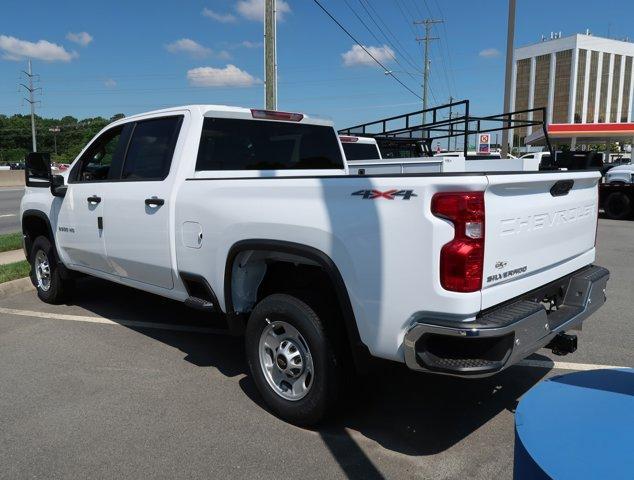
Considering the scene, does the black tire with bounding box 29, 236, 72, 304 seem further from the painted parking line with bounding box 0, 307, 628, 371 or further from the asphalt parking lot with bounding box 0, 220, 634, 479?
the asphalt parking lot with bounding box 0, 220, 634, 479

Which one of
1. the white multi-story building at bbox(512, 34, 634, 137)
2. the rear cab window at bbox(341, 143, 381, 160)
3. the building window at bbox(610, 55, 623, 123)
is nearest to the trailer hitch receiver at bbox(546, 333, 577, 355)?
the rear cab window at bbox(341, 143, 381, 160)

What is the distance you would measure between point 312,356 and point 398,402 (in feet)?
3.20

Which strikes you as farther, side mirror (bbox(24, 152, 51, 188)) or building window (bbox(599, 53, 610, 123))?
building window (bbox(599, 53, 610, 123))

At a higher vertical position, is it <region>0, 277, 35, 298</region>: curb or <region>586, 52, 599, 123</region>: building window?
<region>586, 52, 599, 123</region>: building window

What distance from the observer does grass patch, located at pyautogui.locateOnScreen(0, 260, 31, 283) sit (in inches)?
284

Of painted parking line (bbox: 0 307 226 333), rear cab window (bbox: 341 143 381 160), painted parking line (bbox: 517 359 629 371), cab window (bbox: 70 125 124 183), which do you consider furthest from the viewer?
rear cab window (bbox: 341 143 381 160)

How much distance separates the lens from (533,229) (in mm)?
3105

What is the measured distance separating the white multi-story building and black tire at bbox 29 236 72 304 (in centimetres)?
11133

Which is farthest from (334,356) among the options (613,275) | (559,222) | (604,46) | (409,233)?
(604,46)

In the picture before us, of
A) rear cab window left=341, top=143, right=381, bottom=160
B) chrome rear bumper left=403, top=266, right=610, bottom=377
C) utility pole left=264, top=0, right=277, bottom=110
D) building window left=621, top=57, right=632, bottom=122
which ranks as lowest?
chrome rear bumper left=403, top=266, right=610, bottom=377

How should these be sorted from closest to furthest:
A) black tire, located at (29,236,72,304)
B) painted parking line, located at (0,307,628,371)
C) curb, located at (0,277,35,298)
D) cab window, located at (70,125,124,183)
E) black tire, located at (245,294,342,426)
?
black tire, located at (245,294,342,426) → painted parking line, located at (0,307,628,371) → cab window, located at (70,125,124,183) → black tire, located at (29,236,72,304) → curb, located at (0,277,35,298)

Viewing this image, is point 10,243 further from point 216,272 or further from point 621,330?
point 621,330

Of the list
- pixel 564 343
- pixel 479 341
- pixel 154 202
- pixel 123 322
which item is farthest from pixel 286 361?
pixel 123 322

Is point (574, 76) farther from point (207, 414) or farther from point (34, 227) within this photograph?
point (207, 414)
